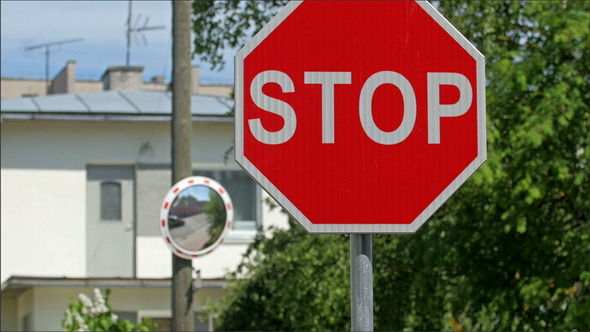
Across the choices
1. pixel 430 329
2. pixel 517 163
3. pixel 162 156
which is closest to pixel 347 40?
pixel 517 163

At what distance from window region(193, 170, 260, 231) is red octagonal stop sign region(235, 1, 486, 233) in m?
18.3

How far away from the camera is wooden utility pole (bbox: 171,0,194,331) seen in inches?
374

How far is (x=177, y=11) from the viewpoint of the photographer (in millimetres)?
9820

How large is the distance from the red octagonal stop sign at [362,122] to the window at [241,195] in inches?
722

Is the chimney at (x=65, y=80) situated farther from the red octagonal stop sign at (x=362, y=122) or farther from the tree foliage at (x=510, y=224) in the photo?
the red octagonal stop sign at (x=362, y=122)

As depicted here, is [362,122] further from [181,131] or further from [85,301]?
[85,301]

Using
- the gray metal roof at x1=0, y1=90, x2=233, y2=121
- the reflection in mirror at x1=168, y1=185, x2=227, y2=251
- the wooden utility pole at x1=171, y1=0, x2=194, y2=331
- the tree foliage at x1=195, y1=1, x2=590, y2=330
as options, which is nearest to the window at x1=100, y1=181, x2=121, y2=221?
the gray metal roof at x1=0, y1=90, x2=233, y2=121

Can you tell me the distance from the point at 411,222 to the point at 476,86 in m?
0.33

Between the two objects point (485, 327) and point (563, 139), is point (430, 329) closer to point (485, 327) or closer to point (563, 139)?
point (485, 327)

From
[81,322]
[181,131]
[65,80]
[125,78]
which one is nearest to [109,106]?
[125,78]

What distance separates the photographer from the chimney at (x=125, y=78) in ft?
102

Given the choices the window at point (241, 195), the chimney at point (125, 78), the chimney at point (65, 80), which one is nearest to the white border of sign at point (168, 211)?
the window at point (241, 195)

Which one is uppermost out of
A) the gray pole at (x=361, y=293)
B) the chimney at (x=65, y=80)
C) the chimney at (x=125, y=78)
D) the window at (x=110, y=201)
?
the chimney at (x=65, y=80)

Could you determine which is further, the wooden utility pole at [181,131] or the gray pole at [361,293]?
the wooden utility pole at [181,131]
